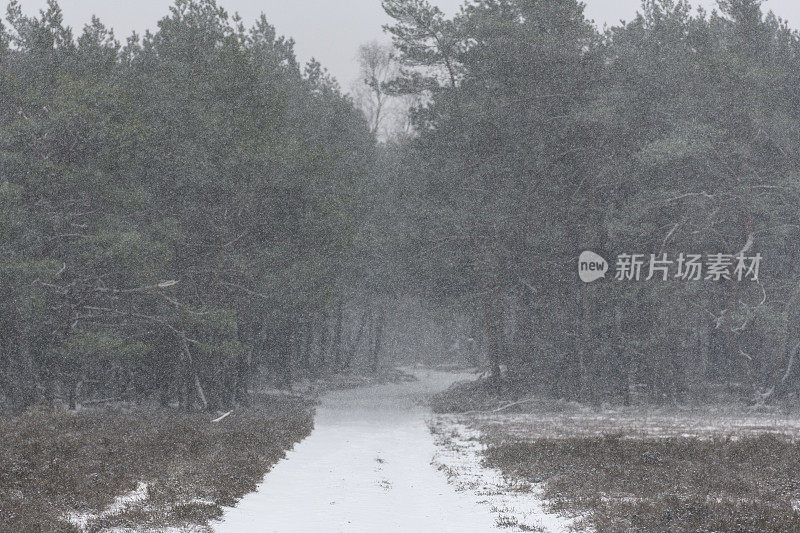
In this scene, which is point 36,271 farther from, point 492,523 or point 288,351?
point 288,351

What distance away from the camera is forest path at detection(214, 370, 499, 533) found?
11.4 meters

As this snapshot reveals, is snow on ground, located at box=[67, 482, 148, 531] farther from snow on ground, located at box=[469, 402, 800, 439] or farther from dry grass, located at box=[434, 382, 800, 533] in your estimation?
snow on ground, located at box=[469, 402, 800, 439]

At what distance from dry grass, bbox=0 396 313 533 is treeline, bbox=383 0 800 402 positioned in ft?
53.3

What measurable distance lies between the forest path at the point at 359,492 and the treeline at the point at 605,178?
11.5m

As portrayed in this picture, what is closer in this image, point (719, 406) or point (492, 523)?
point (492, 523)

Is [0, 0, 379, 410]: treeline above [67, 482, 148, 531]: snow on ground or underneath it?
above

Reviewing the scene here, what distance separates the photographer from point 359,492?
14523 mm

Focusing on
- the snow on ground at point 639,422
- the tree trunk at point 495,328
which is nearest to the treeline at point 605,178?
the tree trunk at point 495,328

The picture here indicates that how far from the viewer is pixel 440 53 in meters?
37.0

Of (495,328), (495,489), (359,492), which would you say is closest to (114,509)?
(359,492)

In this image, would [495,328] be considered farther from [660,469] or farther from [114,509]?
[114,509]

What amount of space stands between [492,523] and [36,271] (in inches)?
639

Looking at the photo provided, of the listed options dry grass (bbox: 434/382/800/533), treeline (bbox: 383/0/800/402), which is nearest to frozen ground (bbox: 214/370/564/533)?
dry grass (bbox: 434/382/800/533)

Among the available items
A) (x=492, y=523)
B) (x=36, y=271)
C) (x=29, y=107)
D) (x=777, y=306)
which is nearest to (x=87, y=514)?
(x=492, y=523)
